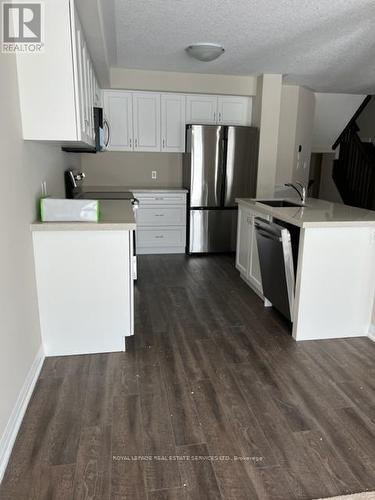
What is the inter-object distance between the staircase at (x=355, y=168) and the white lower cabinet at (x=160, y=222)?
12.0 ft

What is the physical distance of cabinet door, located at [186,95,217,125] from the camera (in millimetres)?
5090

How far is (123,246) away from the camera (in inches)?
97.6

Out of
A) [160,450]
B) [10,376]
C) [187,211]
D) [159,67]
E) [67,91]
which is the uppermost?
[159,67]

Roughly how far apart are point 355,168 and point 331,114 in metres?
1.24

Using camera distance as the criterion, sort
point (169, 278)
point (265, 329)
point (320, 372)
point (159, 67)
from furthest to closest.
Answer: point (159, 67) → point (169, 278) → point (265, 329) → point (320, 372)

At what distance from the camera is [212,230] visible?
5.10 m

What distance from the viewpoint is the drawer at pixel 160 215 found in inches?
198

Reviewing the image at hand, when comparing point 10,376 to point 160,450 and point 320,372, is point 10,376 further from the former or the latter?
point 320,372

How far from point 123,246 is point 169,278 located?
173cm

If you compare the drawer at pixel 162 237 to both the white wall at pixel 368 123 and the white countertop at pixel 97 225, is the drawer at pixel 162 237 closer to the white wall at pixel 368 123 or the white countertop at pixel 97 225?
the white countertop at pixel 97 225

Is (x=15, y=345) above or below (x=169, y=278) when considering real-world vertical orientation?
above

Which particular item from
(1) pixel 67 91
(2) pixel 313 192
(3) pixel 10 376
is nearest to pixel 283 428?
(3) pixel 10 376

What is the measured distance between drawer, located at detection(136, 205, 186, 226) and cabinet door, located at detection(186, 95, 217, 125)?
123cm

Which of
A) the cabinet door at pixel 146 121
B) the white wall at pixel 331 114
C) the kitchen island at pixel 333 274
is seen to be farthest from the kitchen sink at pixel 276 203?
the white wall at pixel 331 114
